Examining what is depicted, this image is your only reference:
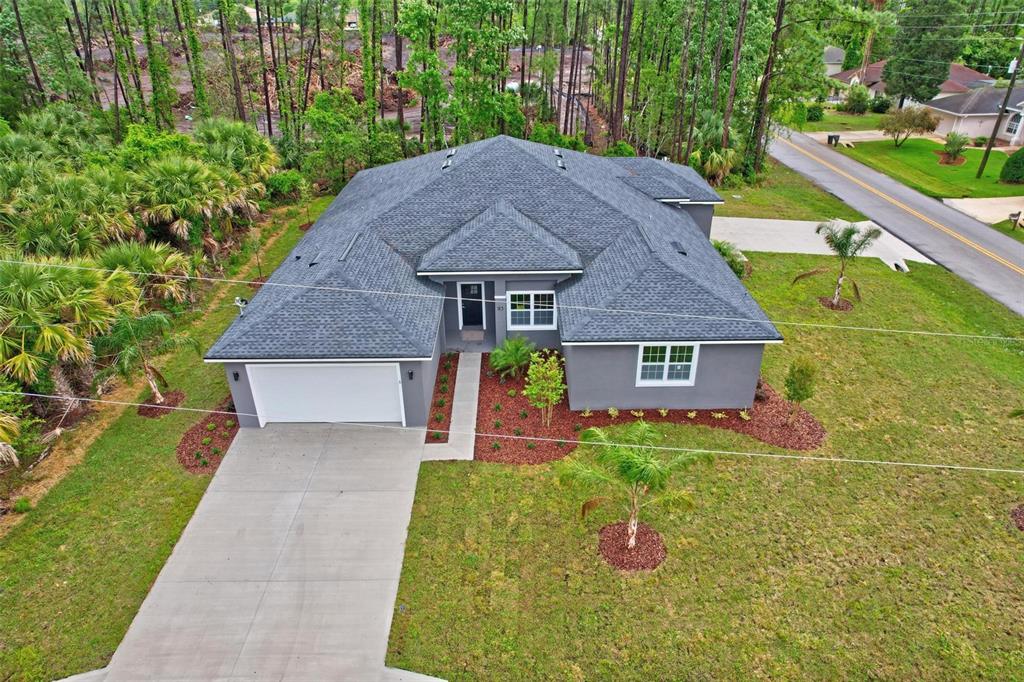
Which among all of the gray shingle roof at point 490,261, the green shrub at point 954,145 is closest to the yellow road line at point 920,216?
the green shrub at point 954,145

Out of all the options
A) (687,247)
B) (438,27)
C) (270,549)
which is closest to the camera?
(270,549)

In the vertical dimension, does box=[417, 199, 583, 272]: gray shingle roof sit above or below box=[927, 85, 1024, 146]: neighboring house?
below

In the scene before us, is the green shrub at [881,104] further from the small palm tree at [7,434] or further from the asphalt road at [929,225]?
the small palm tree at [7,434]

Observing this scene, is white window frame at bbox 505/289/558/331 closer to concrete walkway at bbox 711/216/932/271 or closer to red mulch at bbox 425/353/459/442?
red mulch at bbox 425/353/459/442

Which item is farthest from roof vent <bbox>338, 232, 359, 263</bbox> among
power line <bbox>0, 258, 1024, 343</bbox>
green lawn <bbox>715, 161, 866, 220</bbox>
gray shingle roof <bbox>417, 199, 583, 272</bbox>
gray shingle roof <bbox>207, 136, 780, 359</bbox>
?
green lawn <bbox>715, 161, 866, 220</bbox>

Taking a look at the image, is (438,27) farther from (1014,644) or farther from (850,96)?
(850,96)

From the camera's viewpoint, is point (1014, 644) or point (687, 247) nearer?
point (1014, 644)

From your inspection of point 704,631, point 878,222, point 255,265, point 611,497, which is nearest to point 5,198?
point 255,265
